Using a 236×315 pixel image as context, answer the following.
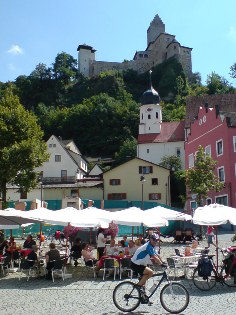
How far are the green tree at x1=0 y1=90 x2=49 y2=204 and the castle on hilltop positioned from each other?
9669 cm

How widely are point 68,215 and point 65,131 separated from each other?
84.0m

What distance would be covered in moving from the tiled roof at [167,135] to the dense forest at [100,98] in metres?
3.48

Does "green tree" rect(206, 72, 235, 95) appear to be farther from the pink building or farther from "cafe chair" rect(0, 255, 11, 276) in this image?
"cafe chair" rect(0, 255, 11, 276)

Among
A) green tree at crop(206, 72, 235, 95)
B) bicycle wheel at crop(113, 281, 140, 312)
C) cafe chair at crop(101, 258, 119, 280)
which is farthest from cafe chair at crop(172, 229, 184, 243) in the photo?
green tree at crop(206, 72, 235, 95)

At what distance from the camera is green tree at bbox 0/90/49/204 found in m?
30.9

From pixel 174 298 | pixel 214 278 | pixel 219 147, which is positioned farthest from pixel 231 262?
pixel 219 147

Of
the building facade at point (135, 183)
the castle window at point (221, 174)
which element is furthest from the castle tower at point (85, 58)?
the castle window at point (221, 174)

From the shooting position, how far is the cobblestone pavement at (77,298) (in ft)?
35.2

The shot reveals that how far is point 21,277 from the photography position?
55.3ft

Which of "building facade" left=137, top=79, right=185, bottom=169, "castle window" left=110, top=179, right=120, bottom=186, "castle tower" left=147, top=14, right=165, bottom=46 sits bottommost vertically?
"castle window" left=110, top=179, right=120, bottom=186

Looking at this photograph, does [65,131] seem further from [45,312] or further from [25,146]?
[45,312]

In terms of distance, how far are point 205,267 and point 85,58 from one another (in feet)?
438

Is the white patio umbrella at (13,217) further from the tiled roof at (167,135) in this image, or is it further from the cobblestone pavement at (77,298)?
the tiled roof at (167,135)

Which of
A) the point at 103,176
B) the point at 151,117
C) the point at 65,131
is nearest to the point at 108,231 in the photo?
the point at 103,176
